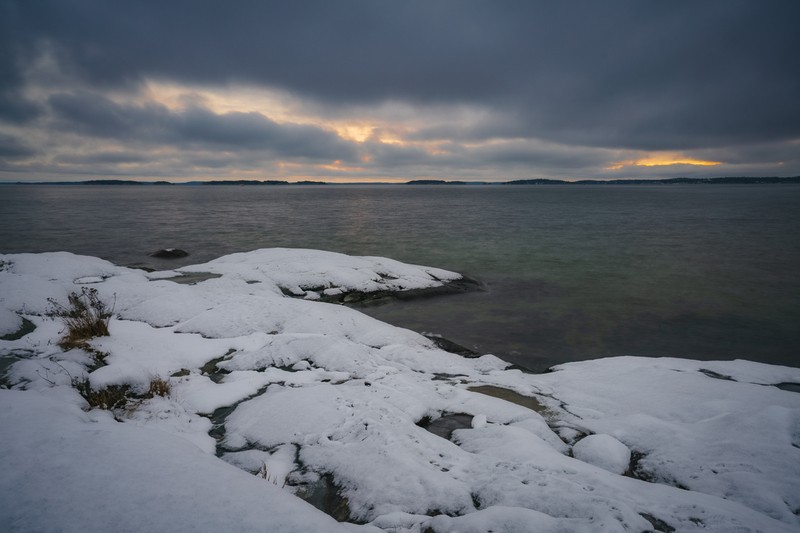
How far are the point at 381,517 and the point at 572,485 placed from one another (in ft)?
6.68

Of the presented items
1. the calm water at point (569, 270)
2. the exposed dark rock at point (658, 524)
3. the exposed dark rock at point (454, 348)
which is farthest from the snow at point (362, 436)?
the calm water at point (569, 270)

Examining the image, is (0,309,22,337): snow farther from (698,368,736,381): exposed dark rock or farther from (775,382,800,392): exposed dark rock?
(775,382,800,392): exposed dark rock

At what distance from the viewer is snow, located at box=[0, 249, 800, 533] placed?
2.97 m

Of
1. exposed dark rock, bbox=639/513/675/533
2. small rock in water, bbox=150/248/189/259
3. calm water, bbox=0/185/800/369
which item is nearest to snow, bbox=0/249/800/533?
exposed dark rock, bbox=639/513/675/533

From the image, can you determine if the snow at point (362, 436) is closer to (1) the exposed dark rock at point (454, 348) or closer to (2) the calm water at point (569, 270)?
(1) the exposed dark rock at point (454, 348)

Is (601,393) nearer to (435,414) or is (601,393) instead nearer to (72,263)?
(435,414)

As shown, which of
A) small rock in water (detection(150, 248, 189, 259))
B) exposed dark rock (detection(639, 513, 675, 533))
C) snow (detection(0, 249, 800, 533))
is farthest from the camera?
small rock in water (detection(150, 248, 189, 259))

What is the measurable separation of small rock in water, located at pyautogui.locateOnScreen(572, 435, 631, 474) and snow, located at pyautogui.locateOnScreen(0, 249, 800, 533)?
29mm

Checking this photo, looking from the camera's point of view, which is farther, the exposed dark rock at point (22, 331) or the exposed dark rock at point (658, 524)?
the exposed dark rock at point (22, 331)

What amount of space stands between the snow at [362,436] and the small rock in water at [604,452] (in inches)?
1.2

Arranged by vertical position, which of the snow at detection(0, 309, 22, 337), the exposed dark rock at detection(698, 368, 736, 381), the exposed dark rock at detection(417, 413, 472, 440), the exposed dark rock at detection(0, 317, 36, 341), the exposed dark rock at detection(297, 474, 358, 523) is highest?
the snow at detection(0, 309, 22, 337)

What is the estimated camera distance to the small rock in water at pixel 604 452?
4.69m

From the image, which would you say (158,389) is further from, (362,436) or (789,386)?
(789,386)

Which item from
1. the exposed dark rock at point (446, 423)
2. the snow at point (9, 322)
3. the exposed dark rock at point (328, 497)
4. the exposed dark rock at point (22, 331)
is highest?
the snow at point (9, 322)
